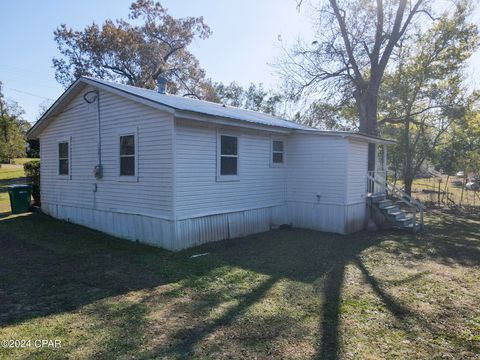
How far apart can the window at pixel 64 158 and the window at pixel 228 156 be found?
539 cm

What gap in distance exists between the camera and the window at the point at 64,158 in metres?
A: 11.7

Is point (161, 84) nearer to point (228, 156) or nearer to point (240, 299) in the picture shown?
point (228, 156)

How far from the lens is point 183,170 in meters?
8.64

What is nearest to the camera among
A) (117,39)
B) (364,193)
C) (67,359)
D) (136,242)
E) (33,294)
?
(67,359)

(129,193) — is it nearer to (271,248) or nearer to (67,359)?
(271,248)

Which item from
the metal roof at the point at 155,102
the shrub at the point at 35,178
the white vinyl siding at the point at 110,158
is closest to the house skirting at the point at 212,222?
the white vinyl siding at the point at 110,158

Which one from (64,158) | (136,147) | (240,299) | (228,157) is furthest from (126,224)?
(240,299)

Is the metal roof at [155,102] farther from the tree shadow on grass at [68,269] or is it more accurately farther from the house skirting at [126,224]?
the tree shadow on grass at [68,269]

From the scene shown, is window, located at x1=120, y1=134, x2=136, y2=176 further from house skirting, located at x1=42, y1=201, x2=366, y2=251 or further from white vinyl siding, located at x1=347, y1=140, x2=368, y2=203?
white vinyl siding, located at x1=347, y1=140, x2=368, y2=203

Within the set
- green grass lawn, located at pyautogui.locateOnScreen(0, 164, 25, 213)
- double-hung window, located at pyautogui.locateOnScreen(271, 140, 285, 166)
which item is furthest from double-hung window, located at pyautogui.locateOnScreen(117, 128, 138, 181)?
green grass lawn, located at pyautogui.locateOnScreen(0, 164, 25, 213)

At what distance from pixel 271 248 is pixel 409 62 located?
17.3 m

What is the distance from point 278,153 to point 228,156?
→ 267cm

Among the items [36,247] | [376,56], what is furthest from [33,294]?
[376,56]

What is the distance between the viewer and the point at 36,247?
341 inches
